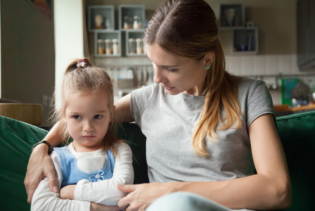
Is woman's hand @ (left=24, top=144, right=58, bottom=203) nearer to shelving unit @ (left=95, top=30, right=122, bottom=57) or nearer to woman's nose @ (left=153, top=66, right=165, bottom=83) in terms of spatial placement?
woman's nose @ (left=153, top=66, right=165, bottom=83)

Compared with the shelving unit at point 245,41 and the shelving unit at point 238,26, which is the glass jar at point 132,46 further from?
the shelving unit at point 245,41

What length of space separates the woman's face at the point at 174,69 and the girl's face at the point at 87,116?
22 centimetres

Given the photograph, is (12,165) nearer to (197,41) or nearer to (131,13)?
(197,41)

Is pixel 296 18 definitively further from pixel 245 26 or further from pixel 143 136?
pixel 143 136

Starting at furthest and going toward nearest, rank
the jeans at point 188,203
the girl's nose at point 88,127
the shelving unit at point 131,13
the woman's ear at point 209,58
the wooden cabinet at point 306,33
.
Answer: the shelving unit at point 131,13
the wooden cabinet at point 306,33
the woman's ear at point 209,58
the girl's nose at point 88,127
the jeans at point 188,203

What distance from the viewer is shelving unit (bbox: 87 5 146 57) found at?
532cm

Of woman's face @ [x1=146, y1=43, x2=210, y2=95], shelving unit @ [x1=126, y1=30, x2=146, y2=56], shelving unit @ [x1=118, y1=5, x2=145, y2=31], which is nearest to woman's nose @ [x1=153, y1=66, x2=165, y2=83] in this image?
woman's face @ [x1=146, y1=43, x2=210, y2=95]

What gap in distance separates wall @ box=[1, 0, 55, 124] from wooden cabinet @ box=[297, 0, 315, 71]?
373cm

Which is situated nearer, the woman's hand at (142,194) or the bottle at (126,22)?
the woman's hand at (142,194)

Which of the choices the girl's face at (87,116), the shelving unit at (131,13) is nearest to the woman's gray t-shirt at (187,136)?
the girl's face at (87,116)

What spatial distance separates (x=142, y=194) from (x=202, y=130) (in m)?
0.31

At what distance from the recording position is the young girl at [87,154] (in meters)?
0.99

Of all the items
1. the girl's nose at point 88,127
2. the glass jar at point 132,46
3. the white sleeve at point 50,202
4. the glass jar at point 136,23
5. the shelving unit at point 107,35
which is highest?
the glass jar at point 136,23

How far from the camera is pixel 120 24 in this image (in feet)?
17.4
